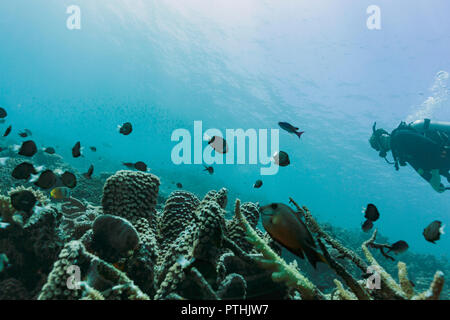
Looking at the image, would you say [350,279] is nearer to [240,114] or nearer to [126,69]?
[240,114]

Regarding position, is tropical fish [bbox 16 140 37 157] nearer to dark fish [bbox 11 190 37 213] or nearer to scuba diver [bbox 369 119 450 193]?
dark fish [bbox 11 190 37 213]

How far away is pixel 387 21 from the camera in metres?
25.9

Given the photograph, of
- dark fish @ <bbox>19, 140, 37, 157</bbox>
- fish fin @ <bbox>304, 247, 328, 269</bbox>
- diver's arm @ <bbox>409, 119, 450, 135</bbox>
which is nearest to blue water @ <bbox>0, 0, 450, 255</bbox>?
dark fish @ <bbox>19, 140, 37, 157</bbox>

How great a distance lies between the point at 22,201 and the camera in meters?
2.10

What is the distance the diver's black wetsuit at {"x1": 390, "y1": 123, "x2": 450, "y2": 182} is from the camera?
26.8 feet

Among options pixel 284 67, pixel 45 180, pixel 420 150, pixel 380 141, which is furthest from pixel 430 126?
pixel 284 67

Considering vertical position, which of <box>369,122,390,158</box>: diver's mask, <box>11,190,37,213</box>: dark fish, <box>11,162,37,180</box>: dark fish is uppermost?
Answer: <box>369,122,390,158</box>: diver's mask

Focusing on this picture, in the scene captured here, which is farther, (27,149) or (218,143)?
(218,143)

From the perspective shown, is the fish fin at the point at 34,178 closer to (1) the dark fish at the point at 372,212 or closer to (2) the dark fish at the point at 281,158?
(2) the dark fish at the point at 281,158

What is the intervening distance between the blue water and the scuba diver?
1975 cm

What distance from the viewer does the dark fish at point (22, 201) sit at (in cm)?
209

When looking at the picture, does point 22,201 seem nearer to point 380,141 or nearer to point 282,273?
point 282,273

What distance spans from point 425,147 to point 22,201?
10.7 m

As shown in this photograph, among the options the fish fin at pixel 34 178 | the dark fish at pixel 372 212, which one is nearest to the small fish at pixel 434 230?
the dark fish at pixel 372 212
